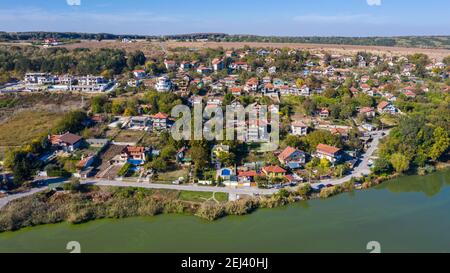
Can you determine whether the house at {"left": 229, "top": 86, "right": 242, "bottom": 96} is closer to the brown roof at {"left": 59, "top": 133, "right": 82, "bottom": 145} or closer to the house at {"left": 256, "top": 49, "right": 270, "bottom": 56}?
the brown roof at {"left": 59, "top": 133, "right": 82, "bottom": 145}

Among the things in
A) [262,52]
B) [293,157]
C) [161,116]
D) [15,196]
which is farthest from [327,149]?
[262,52]

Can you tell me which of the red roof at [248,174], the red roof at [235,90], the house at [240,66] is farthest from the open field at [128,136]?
the house at [240,66]

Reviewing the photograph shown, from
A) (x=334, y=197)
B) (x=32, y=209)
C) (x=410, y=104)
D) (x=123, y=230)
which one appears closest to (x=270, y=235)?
(x=334, y=197)

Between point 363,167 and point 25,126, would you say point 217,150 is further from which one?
point 25,126

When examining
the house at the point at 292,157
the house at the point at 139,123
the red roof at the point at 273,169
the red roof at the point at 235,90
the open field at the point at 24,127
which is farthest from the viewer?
the red roof at the point at 235,90

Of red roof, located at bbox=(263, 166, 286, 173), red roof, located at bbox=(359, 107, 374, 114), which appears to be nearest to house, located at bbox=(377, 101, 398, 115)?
red roof, located at bbox=(359, 107, 374, 114)

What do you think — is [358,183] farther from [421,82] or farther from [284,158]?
[421,82]

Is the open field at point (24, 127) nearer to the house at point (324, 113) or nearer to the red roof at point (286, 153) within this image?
the red roof at point (286, 153)
